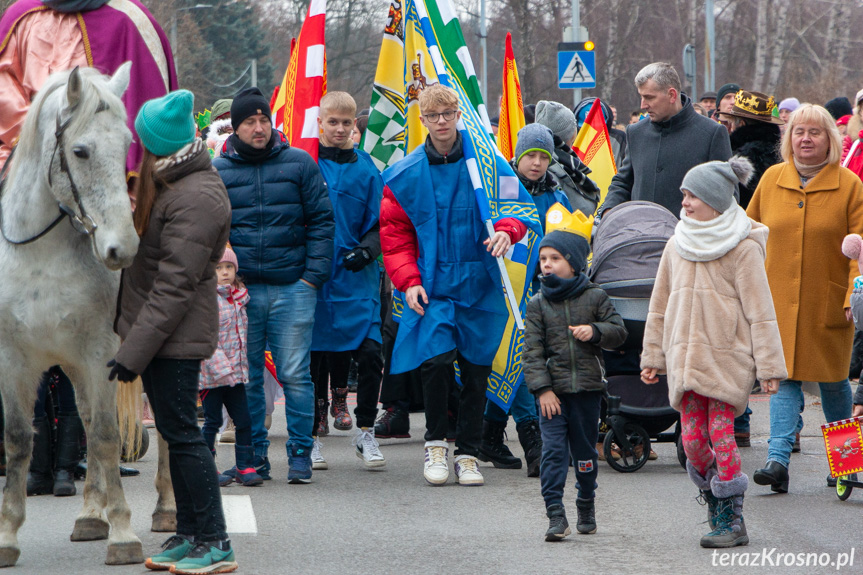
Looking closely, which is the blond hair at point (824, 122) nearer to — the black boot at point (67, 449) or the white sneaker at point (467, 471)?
the white sneaker at point (467, 471)

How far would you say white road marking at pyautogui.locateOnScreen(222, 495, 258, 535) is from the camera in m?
6.27

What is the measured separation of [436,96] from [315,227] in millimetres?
1081

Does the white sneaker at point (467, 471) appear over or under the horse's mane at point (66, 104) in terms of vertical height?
under

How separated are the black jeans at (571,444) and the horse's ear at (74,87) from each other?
8.57ft

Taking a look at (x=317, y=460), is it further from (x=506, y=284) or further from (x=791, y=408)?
(x=791, y=408)

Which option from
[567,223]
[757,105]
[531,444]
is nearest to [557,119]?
[757,105]

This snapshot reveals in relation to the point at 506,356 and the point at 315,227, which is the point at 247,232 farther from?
the point at 506,356

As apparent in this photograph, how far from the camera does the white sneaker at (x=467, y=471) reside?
748cm

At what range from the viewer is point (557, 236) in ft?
20.7

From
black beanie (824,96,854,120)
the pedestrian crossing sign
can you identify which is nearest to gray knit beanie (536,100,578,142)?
black beanie (824,96,854,120)

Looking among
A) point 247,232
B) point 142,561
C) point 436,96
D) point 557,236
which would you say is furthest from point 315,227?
point 142,561

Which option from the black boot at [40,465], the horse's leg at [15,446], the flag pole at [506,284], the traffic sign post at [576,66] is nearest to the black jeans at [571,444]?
the flag pole at [506,284]

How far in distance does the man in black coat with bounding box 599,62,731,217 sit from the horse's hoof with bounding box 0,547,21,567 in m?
4.74

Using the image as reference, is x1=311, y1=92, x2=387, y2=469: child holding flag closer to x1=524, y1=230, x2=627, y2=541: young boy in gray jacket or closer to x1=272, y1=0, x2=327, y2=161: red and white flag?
x1=272, y1=0, x2=327, y2=161: red and white flag
